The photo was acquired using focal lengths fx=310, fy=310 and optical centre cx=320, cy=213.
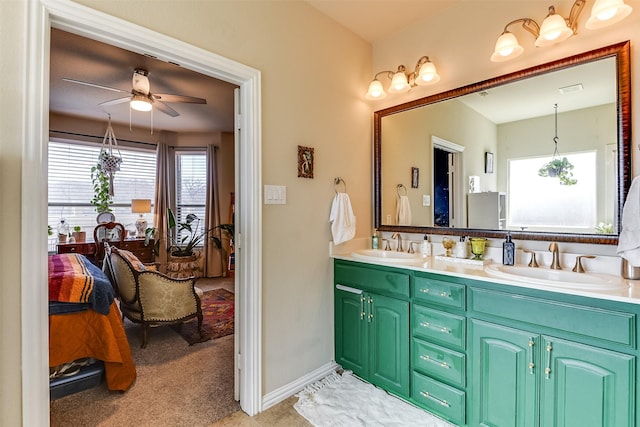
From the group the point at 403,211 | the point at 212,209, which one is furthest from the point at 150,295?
the point at 212,209

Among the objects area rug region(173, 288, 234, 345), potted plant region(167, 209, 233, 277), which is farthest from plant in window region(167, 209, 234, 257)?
area rug region(173, 288, 234, 345)

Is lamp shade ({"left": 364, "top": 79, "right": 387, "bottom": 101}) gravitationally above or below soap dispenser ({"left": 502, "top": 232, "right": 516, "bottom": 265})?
above

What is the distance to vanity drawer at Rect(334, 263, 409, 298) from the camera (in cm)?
195

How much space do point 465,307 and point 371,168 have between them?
1.40 meters

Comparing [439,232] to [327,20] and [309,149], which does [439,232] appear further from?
[327,20]

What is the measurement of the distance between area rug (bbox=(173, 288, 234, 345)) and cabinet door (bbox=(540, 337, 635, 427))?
103 inches

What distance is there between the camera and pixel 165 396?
2.05 meters

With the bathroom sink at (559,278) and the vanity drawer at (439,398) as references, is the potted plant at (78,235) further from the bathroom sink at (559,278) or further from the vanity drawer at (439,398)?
the bathroom sink at (559,278)

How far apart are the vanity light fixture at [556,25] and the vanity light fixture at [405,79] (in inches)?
15.8

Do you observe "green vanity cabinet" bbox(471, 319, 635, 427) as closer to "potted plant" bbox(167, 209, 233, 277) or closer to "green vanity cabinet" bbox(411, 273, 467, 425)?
"green vanity cabinet" bbox(411, 273, 467, 425)

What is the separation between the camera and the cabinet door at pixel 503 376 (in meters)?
1.45

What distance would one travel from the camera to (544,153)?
1838mm

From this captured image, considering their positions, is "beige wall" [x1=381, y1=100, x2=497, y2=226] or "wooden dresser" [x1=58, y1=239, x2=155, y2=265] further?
"wooden dresser" [x1=58, y1=239, x2=155, y2=265]

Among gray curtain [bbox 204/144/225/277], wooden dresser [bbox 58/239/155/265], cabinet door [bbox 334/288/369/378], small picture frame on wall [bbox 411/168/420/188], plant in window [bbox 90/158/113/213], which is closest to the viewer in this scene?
cabinet door [bbox 334/288/369/378]
